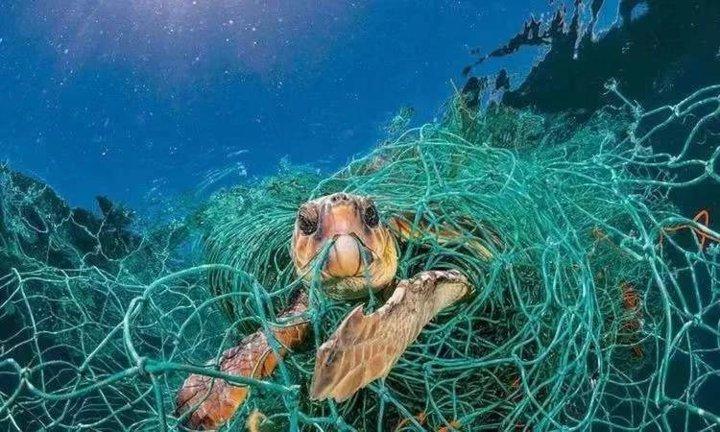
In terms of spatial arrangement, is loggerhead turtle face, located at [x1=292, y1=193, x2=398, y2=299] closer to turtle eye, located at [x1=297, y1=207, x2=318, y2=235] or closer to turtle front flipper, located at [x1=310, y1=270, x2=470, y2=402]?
turtle eye, located at [x1=297, y1=207, x2=318, y2=235]

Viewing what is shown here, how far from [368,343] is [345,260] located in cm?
52

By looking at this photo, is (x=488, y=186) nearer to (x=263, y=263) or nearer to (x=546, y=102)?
(x=263, y=263)

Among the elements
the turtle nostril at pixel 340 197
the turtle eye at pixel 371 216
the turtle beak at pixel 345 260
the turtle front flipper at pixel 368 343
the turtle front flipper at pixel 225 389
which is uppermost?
the turtle nostril at pixel 340 197

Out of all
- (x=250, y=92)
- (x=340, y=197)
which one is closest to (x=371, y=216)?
(x=340, y=197)

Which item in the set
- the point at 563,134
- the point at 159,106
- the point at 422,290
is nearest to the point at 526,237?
the point at 422,290

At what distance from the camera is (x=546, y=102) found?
648 cm

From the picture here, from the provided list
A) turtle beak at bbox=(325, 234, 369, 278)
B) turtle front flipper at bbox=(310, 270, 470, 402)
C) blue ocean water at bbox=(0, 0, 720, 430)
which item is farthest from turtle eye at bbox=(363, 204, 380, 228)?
blue ocean water at bbox=(0, 0, 720, 430)

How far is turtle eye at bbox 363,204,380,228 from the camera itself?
1.82m

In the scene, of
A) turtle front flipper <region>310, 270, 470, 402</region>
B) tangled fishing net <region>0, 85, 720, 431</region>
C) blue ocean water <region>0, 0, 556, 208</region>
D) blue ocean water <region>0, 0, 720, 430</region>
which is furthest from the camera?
blue ocean water <region>0, 0, 556, 208</region>

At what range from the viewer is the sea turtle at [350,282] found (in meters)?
1.42

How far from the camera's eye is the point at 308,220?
185 cm

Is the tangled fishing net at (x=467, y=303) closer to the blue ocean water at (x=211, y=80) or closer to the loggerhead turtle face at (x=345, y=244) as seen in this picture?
the loggerhead turtle face at (x=345, y=244)

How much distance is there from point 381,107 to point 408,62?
684 mm

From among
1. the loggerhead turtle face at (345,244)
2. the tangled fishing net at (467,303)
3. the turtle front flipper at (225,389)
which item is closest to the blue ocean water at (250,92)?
the tangled fishing net at (467,303)
